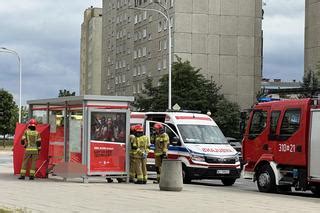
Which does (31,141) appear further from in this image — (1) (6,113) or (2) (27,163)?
(1) (6,113)

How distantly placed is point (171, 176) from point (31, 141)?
18.0 ft

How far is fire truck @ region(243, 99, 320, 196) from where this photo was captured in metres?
17.0

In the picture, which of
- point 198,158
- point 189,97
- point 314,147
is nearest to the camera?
point 314,147

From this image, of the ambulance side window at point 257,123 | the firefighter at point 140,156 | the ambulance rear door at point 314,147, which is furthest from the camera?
the firefighter at point 140,156

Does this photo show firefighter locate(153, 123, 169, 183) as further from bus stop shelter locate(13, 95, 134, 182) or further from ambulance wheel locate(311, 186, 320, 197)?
ambulance wheel locate(311, 186, 320, 197)

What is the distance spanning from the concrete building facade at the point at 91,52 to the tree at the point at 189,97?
69.0 m

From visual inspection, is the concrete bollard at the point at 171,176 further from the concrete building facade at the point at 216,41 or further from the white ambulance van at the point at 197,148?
the concrete building facade at the point at 216,41

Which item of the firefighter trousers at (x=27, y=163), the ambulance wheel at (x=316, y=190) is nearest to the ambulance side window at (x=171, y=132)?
the firefighter trousers at (x=27, y=163)

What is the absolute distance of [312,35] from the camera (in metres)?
70.1

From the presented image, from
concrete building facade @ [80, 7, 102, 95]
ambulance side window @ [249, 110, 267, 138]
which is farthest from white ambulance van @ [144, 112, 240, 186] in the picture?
concrete building facade @ [80, 7, 102, 95]

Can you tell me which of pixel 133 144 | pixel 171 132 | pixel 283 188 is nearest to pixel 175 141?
pixel 171 132

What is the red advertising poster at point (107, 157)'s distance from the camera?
1914 centimetres

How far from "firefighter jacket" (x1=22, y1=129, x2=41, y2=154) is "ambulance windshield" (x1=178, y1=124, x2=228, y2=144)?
485 cm

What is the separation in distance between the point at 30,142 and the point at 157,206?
8.19 metres
